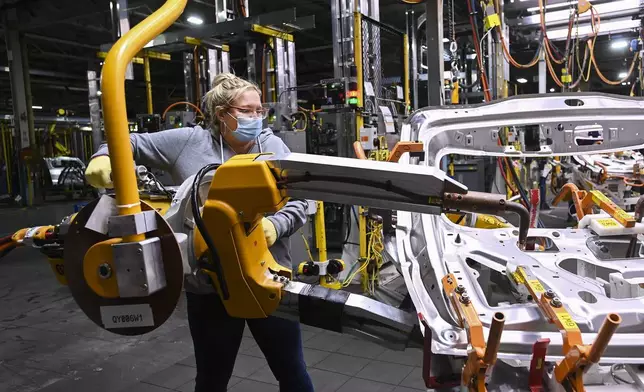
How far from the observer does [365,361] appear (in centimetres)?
347

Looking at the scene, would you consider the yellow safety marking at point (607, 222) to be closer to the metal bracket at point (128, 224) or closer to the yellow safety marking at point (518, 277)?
the yellow safety marking at point (518, 277)

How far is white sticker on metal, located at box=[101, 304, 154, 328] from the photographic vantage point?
4.09ft

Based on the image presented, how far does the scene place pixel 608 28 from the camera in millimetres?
8516

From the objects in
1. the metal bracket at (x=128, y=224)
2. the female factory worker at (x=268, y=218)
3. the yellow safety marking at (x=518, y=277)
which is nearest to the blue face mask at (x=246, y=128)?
the female factory worker at (x=268, y=218)

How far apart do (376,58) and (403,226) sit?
391 cm

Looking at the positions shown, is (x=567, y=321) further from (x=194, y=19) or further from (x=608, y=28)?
(x=194, y=19)

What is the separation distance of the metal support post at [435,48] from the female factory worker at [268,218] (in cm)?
331

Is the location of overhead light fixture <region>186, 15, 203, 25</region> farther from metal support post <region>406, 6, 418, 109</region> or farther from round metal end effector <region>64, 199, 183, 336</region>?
round metal end effector <region>64, 199, 183, 336</region>

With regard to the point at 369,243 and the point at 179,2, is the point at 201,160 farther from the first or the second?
the point at 369,243

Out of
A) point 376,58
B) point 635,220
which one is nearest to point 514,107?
point 635,220

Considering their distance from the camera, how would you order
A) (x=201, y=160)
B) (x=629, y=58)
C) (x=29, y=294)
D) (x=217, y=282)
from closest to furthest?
(x=217, y=282) → (x=201, y=160) → (x=29, y=294) → (x=629, y=58)

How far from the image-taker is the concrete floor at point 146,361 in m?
3.20

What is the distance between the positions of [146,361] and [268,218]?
7.80 ft

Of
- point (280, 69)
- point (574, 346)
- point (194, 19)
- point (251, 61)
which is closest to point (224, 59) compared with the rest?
point (251, 61)
